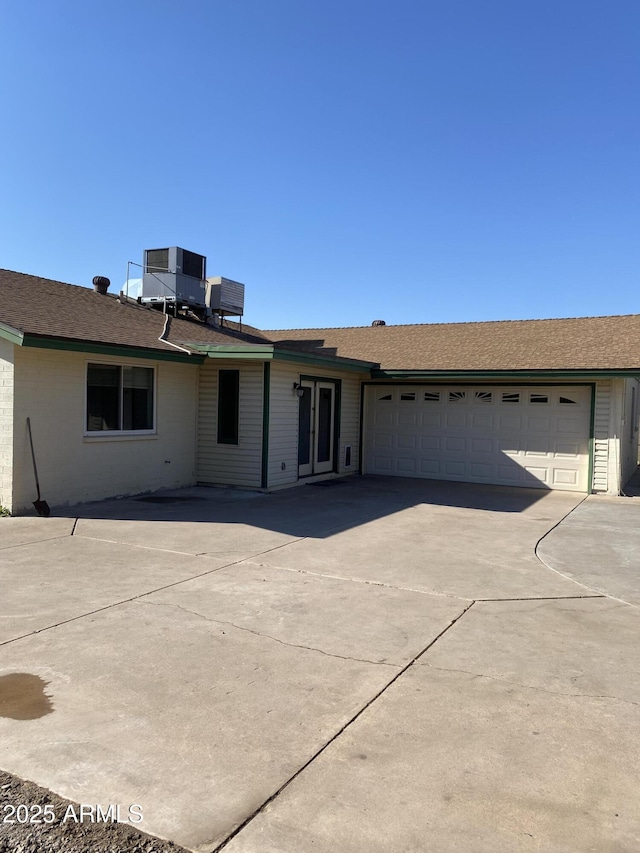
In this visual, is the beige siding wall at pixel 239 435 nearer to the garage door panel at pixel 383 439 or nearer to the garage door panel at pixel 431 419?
the garage door panel at pixel 383 439

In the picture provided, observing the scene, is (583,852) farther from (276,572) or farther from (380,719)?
(276,572)

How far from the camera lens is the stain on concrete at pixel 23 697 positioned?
146 inches

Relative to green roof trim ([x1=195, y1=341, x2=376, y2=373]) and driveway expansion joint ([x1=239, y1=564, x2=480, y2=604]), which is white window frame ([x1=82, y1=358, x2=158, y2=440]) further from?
driveway expansion joint ([x1=239, y1=564, x2=480, y2=604])

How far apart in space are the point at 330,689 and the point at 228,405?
30.0ft

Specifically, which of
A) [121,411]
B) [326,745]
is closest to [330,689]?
[326,745]

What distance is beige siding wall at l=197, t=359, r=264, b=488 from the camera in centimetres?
1248

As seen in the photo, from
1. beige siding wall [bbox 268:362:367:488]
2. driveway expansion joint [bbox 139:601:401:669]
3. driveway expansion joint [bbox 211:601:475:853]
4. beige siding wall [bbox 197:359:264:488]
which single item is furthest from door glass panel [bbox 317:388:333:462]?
driveway expansion joint [bbox 211:601:475:853]

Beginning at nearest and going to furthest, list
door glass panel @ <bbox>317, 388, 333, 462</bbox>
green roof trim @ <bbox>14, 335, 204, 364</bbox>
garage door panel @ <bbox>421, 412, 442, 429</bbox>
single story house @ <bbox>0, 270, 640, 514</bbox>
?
green roof trim @ <bbox>14, 335, 204, 364</bbox>, single story house @ <bbox>0, 270, 640, 514</bbox>, door glass panel @ <bbox>317, 388, 333, 462</bbox>, garage door panel @ <bbox>421, 412, 442, 429</bbox>

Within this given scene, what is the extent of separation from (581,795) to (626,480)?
14.2 meters

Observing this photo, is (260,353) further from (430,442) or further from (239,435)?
(430,442)

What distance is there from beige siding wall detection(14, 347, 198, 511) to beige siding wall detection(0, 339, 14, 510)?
85 millimetres

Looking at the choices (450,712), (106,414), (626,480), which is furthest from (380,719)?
(626,480)

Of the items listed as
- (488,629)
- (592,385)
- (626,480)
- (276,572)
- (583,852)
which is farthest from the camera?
(626,480)

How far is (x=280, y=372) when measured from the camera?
12.8 metres
